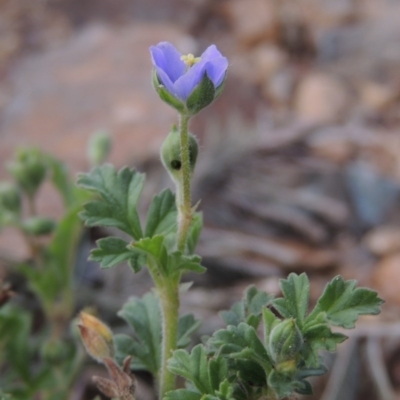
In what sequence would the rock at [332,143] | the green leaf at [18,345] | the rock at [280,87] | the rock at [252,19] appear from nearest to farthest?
1. the green leaf at [18,345]
2. the rock at [332,143]
3. the rock at [280,87]
4. the rock at [252,19]

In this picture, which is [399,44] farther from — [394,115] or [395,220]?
[395,220]

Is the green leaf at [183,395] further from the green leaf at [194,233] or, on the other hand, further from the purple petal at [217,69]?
the purple petal at [217,69]

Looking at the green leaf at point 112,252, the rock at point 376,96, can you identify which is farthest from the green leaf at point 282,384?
the rock at point 376,96

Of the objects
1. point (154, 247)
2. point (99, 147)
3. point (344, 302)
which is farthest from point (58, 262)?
point (344, 302)

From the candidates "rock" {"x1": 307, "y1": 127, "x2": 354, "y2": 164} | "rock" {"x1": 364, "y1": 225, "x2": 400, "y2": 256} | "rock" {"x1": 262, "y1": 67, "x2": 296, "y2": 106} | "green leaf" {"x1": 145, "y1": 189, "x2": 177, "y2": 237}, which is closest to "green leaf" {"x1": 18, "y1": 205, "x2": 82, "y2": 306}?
"green leaf" {"x1": 145, "y1": 189, "x2": 177, "y2": 237}

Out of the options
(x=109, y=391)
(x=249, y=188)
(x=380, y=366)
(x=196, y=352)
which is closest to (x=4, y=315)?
(x=109, y=391)

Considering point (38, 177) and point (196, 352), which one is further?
point (38, 177)

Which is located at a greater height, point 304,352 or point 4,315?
point 4,315
